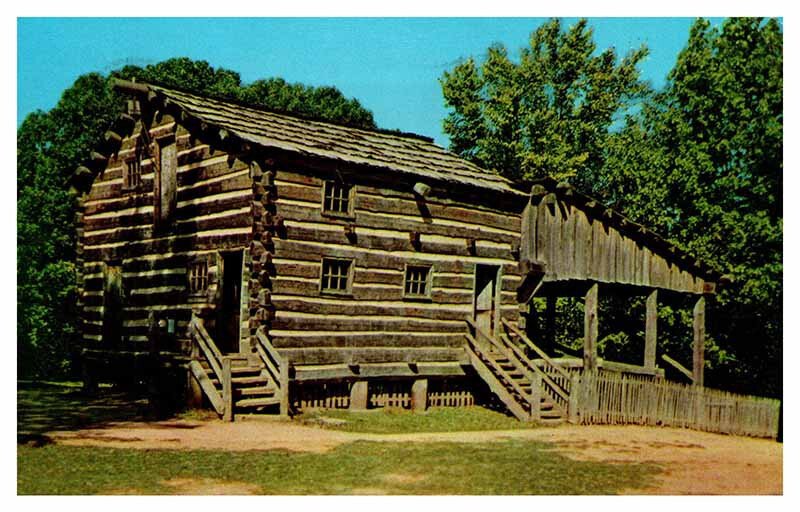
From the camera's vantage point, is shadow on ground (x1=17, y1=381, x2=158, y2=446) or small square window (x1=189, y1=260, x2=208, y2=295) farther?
small square window (x1=189, y1=260, x2=208, y2=295)

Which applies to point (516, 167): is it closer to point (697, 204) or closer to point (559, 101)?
point (559, 101)

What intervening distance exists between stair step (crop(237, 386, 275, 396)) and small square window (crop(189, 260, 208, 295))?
308 centimetres

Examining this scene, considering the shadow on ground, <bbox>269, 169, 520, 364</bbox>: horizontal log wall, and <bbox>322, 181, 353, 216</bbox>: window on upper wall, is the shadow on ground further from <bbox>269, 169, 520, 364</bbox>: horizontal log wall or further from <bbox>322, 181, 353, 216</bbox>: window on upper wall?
<bbox>322, 181, 353, 216</bbox>: window on upper wall

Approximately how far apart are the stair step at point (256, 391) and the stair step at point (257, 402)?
15cm

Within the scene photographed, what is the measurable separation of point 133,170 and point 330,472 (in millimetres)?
12469

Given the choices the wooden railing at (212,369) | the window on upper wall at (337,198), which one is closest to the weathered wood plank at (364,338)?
the wooden railing at (212,369)

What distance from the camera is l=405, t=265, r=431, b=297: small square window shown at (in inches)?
858

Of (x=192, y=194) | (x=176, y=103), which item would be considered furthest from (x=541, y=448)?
(x=176, y=103)

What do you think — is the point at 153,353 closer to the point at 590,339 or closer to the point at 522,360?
the point at 522,360

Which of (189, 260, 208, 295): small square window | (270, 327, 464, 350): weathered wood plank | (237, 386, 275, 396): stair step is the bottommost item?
(237, 386, 275, 396): stair step

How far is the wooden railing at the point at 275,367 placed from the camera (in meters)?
18.0

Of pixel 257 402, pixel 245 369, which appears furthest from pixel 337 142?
pixel 257 402

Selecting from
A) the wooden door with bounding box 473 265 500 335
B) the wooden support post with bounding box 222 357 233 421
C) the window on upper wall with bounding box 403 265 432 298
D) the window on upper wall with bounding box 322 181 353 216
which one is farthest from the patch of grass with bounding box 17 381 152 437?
the wooden door with bounding box 473 265 500 335

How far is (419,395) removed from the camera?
861 inches
